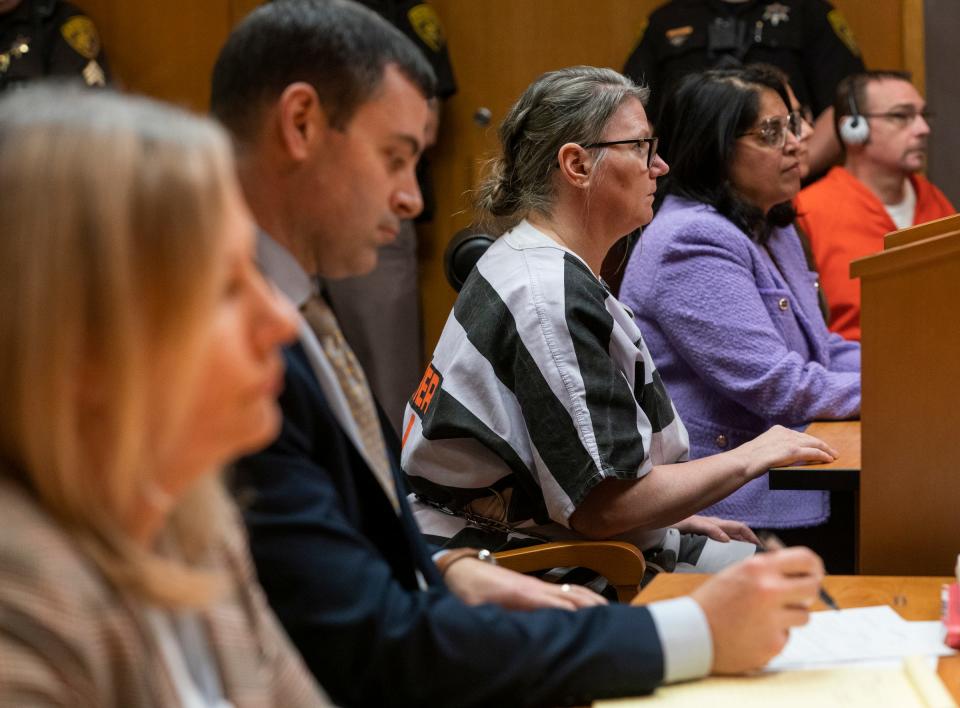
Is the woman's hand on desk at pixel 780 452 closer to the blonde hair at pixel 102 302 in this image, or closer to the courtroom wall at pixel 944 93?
the blonde hair at pixel 102 302

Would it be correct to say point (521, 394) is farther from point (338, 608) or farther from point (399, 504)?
point (338, 608)

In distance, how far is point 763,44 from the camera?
4.61 metres

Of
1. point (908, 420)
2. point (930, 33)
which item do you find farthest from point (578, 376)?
point (930, 33)

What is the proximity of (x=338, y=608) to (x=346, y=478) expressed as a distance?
15 cm

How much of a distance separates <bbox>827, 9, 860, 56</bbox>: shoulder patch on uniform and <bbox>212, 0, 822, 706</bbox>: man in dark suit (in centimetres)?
375

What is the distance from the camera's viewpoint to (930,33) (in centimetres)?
477

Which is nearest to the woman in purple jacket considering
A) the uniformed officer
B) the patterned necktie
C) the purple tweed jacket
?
the purple tweed jacket

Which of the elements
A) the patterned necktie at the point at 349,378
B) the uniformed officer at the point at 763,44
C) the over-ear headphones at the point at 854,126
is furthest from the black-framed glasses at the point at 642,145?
the uniformed officer at the point at 763,44

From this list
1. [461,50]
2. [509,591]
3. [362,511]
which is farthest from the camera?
[461,50]

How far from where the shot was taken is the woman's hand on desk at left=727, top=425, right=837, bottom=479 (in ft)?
6.35

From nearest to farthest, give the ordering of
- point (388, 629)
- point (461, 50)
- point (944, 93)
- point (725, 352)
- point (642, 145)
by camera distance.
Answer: point (388, 629) < point (642, 145) < point (725, 352) < point (944, 93) < point (461, 50)

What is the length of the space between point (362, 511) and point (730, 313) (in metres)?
1.36

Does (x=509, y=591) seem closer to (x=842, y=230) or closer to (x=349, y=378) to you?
(x=349, y=378)

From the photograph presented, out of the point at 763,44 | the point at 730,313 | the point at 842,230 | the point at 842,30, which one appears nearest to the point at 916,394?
the point at 730,313
